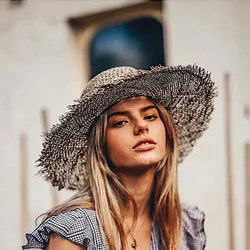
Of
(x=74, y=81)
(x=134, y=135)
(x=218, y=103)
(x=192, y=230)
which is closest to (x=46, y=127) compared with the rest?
(x=74, y=81)

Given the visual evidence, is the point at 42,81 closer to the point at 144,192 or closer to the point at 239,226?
the point at 239,226

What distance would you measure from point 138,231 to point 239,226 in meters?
1.14

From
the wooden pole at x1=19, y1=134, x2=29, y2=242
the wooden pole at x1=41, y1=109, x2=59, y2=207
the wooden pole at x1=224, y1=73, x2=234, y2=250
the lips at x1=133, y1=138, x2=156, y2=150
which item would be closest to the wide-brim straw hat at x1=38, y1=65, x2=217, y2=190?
the lips at x1=133, y1=138, x2=156, y2=150

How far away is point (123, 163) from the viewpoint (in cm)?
174

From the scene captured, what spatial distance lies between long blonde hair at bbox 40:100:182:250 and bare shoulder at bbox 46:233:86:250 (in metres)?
0.08

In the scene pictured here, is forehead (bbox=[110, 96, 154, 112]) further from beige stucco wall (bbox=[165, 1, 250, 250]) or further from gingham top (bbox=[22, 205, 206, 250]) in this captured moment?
beige stucco wall (bbox=[165, 1, 250, 250])

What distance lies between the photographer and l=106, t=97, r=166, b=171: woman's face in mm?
1714

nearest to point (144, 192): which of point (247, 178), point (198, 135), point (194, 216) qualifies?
point (194, 216)

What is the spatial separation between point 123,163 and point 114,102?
0.58 feet

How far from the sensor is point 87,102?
5.68 feet

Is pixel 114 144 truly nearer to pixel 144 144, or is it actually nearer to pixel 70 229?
pixel 144 144

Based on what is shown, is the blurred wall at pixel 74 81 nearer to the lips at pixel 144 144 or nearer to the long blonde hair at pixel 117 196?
the long blonde hair at pixel 117 196

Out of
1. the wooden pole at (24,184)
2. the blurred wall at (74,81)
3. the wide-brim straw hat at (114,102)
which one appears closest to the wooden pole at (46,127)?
the blurred wall at (74,81)

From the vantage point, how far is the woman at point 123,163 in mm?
1708
